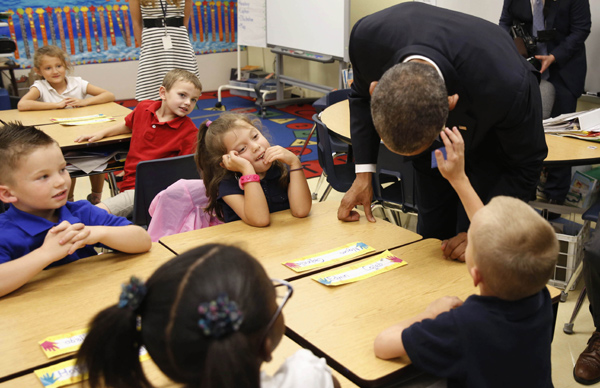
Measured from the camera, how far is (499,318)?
1.06 metres

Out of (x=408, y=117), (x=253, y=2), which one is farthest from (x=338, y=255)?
(x=253, y=2)

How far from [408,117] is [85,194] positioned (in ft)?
11.5

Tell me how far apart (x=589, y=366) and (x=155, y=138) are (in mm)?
2253

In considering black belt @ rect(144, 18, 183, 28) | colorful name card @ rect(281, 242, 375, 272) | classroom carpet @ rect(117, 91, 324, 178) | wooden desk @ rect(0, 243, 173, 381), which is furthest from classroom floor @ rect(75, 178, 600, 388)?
black belt @ rect(144, 18, 183, 28)

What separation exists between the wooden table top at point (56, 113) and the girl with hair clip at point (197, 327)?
2770 millimetres

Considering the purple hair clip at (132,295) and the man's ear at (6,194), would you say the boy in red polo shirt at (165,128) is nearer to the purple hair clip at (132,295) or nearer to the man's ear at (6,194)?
the man's ear at (6,194)

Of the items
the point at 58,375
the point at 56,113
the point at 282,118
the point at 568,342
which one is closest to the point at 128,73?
the point at 282,118

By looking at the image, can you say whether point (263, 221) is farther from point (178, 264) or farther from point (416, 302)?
point (178, 264)

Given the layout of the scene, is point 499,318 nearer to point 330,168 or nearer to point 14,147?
point 14,147

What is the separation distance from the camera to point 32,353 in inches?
46.5

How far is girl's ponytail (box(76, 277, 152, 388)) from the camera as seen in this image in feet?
2.87

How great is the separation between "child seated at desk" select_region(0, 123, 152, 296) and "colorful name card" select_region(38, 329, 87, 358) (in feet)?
0.96

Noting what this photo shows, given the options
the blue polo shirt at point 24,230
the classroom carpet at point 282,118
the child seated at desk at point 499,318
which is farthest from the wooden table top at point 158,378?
the classroom carpet at point 282,118

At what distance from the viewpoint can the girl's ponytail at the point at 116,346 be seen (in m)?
0.88
